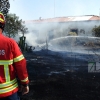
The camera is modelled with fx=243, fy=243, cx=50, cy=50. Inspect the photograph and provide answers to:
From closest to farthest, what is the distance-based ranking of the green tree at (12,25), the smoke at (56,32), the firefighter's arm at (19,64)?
the firefighter's arm at (19,64) < the green tree at (12,25) < the smoke at (56,32)

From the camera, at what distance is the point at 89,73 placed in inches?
319

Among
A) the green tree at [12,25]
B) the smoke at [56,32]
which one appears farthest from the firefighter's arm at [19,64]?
the smoke at [56,32]

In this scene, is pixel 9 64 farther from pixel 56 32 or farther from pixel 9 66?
pixel 56 32

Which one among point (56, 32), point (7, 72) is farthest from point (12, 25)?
point (7, 72)

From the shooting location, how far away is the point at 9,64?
2.13m

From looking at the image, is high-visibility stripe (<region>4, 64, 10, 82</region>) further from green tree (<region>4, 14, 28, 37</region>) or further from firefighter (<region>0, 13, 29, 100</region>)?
green tree (<region>4, 14, 28, 37</region>)

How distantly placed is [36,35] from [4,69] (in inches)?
1530

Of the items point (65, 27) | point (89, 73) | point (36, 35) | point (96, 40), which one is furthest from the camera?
point (36, 35)

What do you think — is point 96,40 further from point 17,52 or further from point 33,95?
point 17,52

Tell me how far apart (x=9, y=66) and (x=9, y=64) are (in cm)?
2

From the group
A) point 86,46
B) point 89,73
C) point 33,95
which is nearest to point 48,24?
point 86,46

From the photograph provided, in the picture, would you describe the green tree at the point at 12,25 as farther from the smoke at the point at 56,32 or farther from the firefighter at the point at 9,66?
the firefighter at the point at 9,66

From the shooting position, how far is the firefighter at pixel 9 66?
2.12m

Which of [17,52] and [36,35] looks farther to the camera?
[36,35]
